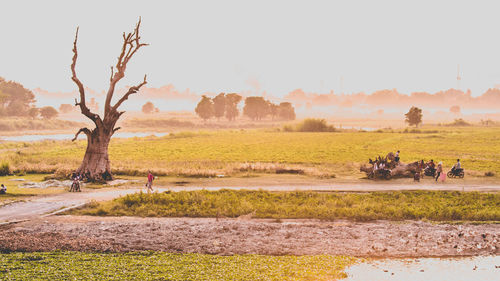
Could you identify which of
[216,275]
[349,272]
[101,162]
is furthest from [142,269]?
[101,162]

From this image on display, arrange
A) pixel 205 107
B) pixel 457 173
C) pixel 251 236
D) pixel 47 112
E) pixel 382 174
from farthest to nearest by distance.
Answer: pixel 205 107, pixel 47 112, pixel 457 173, pixel 382 174, pixel 251 236

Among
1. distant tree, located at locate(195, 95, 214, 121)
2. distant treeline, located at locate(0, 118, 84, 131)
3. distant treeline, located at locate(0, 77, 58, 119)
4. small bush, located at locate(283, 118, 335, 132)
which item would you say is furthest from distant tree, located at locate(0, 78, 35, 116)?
small bush, located at locate(283, 118, 335, 132)

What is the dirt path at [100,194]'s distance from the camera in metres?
28.0

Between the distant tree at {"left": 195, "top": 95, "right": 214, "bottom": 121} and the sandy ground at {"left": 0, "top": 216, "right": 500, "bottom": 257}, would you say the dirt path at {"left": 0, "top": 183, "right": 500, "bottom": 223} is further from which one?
the distant tree at {"left": 195, "top": 95, "right": 214, "bottom": 121}

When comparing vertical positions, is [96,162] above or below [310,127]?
below

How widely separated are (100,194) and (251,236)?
53.2ft

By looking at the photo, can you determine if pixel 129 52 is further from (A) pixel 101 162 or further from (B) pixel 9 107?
(B) pixel 9 107

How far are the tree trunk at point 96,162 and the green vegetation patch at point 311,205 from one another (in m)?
10.4

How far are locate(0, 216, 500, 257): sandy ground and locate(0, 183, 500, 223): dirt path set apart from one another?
7.94 ft

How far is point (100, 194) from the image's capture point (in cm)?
3453

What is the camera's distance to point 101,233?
24016 millimetres

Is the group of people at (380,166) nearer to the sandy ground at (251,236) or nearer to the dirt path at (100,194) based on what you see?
the dirt path at (100,194)

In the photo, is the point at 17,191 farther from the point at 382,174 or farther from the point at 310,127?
the point at 310,127

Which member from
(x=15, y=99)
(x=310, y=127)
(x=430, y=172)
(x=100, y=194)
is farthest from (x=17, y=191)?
(x=15, y=99)
